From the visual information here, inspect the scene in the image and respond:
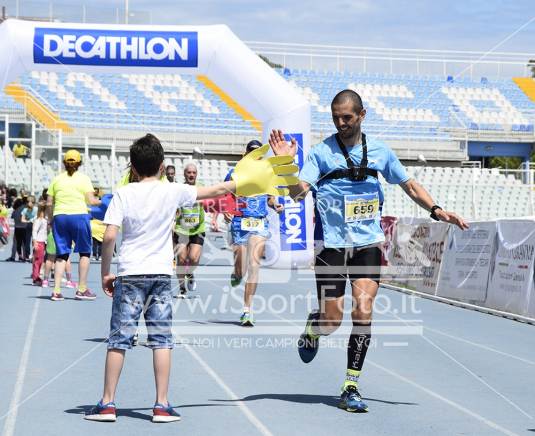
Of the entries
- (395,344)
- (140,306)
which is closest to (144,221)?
(140,306)

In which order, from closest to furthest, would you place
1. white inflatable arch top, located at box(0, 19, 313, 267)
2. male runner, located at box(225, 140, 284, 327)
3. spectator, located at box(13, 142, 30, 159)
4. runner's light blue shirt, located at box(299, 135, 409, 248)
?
runner's light blue shirt, located at box(299, 135, 409, 248)
male runner, located at box(225, 140, 284, 327)
white inflatable arch top, located at box(0, 19, 313, 267)
spectator, located at box(13, 142, 30, 159)

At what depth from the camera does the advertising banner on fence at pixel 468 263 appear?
554 inches

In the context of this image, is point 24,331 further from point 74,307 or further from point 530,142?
point 530,142

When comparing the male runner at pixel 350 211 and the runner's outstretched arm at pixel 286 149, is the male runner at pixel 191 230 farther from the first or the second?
the runner's outstretched arm at pixel 286 149

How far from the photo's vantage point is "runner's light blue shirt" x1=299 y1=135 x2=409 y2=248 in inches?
260

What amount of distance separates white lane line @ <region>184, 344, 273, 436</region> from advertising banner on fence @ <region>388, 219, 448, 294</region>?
7.40 meters

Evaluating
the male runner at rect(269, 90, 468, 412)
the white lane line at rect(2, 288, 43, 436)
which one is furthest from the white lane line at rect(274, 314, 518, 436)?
the white lane line at rect(2, 288, 43, 436)

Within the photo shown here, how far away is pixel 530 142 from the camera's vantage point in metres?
46.8

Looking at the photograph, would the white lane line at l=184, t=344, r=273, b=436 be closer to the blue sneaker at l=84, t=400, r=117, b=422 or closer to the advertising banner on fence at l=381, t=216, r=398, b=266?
the blue sneaker at l=84, t=400, r=117, b=422

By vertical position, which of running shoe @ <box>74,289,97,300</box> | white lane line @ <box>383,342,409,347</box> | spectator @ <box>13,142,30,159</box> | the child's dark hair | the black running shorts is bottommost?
white lane line @ <box>383,342,409,347</box>

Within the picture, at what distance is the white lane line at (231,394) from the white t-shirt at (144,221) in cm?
99

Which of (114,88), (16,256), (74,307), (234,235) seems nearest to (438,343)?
(234,235)

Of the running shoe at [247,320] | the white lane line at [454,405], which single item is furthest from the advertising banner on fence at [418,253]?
the white lane line at [454,405]

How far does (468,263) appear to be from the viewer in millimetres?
14688
